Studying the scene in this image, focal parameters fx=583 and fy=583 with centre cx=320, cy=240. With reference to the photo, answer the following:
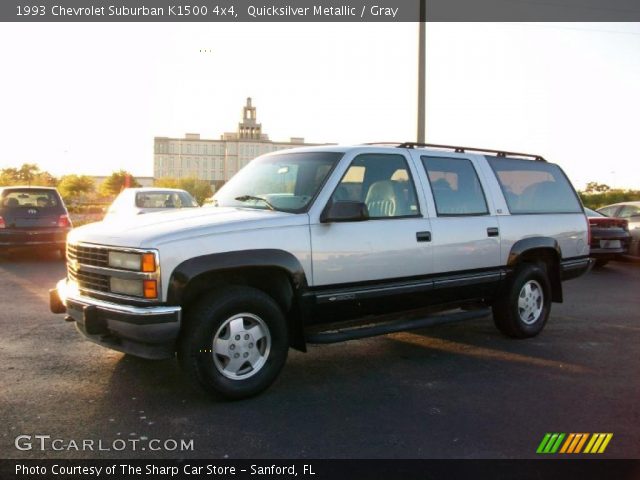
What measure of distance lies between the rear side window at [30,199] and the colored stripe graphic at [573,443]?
455 inches

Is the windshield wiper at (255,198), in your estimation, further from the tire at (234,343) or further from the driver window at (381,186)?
the tire at (234,343)

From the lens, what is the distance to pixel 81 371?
489cm

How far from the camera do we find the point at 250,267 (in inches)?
168

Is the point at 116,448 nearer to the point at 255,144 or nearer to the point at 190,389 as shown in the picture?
the point at 190,389

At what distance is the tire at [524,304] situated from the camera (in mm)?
6023

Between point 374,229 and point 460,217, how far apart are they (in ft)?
3.71

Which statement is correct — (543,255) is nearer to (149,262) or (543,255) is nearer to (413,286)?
(413,286)

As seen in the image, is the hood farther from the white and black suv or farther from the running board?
the running board

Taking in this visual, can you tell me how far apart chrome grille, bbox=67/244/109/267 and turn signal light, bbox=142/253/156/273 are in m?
0.49

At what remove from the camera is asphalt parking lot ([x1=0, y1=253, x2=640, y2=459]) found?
3543 mm

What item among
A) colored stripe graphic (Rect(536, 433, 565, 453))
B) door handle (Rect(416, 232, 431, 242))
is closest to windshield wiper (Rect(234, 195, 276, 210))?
door handle (Rect(416, 232, 431, 242))

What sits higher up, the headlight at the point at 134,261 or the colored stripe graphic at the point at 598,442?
the headlight at the point at 134,261
